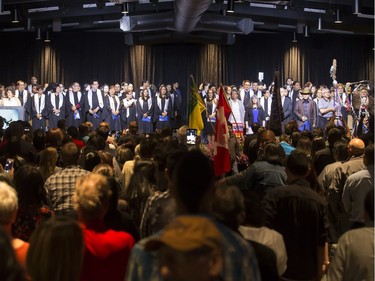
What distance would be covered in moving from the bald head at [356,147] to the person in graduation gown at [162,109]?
16.5m

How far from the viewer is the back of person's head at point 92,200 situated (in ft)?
10.9

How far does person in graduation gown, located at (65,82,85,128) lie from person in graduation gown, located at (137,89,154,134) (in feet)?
5.73

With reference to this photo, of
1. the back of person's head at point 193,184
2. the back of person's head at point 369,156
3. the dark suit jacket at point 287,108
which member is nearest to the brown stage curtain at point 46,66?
the dark suit jacket at point 287,108

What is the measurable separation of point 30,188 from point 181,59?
75.2 feet

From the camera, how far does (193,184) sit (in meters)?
2.58

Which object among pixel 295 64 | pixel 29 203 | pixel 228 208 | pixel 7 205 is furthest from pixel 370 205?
pixel 295 64

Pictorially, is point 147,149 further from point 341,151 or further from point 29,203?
point 29,203

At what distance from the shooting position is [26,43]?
86.6 feet

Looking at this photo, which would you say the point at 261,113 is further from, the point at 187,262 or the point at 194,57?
the point at 187,262

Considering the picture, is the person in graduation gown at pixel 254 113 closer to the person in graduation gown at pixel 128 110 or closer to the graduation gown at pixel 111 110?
the person in graduation gown at pixel 128 110

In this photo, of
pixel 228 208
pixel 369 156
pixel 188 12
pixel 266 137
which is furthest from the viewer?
pixel 188 12

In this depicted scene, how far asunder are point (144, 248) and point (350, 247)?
5.03ft

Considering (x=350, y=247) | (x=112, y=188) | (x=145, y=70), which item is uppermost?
(x=145, y=70)

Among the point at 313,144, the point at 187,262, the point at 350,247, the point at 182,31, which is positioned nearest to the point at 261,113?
the point at 182,31
